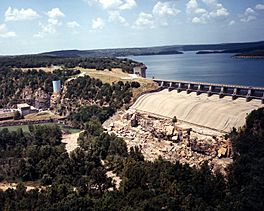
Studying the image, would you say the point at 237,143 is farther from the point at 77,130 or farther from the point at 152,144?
the point at 77,130

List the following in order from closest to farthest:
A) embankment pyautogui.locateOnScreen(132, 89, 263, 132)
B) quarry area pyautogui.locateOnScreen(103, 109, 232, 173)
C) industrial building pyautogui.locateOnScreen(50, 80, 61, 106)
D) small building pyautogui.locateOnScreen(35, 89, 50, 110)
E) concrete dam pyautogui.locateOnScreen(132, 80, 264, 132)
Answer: quarry area pyautogui.locateOnScreen(103, 109, 232, 173), embankment pyautogui.locateOnScreen(132, 89, 263, 132), concrete dam pyautogui.locateOnScreen(132, 80, 264, 132), industrial building pyautogui.locateOnScreen(50, 80, 61, 106), small building pyautogui.locateOnScreen(35, 89, 50, 110)

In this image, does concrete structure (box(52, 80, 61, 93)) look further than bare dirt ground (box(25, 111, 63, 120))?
Yes

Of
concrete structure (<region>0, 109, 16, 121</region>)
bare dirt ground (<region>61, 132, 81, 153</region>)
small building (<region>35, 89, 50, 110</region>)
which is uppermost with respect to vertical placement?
small building (<region>35, 89, 50, 110</region>)

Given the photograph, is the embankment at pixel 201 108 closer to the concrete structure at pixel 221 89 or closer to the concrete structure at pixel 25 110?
the concrete structure at pixel 221 89

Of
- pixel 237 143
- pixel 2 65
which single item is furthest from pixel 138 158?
pixel 2 65

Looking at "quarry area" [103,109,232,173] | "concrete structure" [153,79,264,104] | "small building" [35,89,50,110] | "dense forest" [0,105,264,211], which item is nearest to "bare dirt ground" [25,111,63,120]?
"small building" [35,89,50,110]

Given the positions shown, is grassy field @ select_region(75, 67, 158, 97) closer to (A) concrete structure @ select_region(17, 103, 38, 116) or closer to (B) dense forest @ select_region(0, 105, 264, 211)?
(A) concrete structure @ select_region(17, 103, 38, 116)
